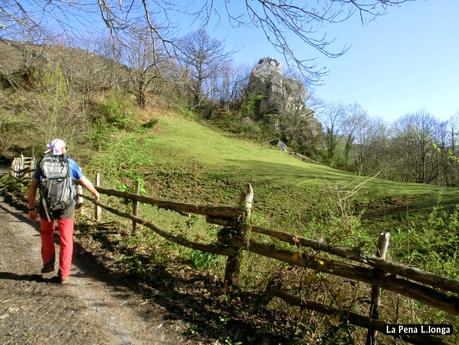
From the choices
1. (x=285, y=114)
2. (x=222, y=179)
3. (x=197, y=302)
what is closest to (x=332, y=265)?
(x=197, y=302)

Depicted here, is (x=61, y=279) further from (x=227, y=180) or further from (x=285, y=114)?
(x=285, y=114)

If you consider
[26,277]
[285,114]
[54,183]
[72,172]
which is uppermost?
[285,114]

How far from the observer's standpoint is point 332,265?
3.78m

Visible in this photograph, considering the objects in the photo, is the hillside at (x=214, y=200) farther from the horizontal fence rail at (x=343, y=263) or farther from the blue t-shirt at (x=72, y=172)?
the blue t-shirt at (x=72, y=172)

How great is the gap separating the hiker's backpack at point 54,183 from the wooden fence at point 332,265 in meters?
1.79

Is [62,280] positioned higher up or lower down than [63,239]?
lower down

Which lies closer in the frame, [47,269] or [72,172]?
[72,172]

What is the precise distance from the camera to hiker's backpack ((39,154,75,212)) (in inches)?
173

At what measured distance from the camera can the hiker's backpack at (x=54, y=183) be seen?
440 centimetres

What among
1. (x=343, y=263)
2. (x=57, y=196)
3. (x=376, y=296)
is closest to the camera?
(x=376, y=296)

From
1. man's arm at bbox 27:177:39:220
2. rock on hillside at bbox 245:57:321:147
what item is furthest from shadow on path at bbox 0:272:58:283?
rock on hillside at bbox 245:57:321:147

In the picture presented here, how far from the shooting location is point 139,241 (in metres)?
6.49

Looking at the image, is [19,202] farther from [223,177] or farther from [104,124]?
[104,124]

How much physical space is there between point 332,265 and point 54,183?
11.3ft
